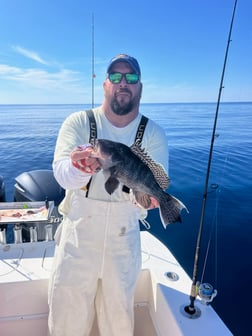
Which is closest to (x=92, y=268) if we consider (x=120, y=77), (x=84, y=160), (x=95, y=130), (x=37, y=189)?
(x=84, y=160)

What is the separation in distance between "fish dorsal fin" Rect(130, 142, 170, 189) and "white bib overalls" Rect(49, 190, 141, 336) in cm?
41

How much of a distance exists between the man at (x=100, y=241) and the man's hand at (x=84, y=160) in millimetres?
299

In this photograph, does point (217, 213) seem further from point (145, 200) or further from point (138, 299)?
point (145, 200)

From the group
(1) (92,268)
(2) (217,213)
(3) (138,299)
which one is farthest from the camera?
(2) (217,213)

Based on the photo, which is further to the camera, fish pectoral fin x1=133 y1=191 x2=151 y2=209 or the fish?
fish pectoral fin x1=133 y1=191 x2=151 y2=209

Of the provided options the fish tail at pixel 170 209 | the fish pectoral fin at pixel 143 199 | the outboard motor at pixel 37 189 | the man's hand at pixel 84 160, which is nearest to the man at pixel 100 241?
the fish pectoral fin at pixel 143 199

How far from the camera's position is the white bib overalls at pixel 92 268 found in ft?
8.14

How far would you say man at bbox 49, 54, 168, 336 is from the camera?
2484 mm

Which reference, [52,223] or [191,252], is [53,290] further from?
[191,252]

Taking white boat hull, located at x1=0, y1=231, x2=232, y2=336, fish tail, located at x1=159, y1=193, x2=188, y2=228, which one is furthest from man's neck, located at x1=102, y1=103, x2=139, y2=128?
white boat hull, located at x1=0, y1=231, x2=232, y2=336

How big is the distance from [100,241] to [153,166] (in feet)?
2.98

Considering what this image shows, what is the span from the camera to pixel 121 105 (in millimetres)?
2605

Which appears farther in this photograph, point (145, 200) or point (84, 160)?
point (145, 200)

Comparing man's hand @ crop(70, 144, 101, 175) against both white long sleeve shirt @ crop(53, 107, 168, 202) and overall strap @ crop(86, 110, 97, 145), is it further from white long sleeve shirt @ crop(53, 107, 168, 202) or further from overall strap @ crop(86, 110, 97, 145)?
overall strap @ crop(86, 110, 97, 145)
